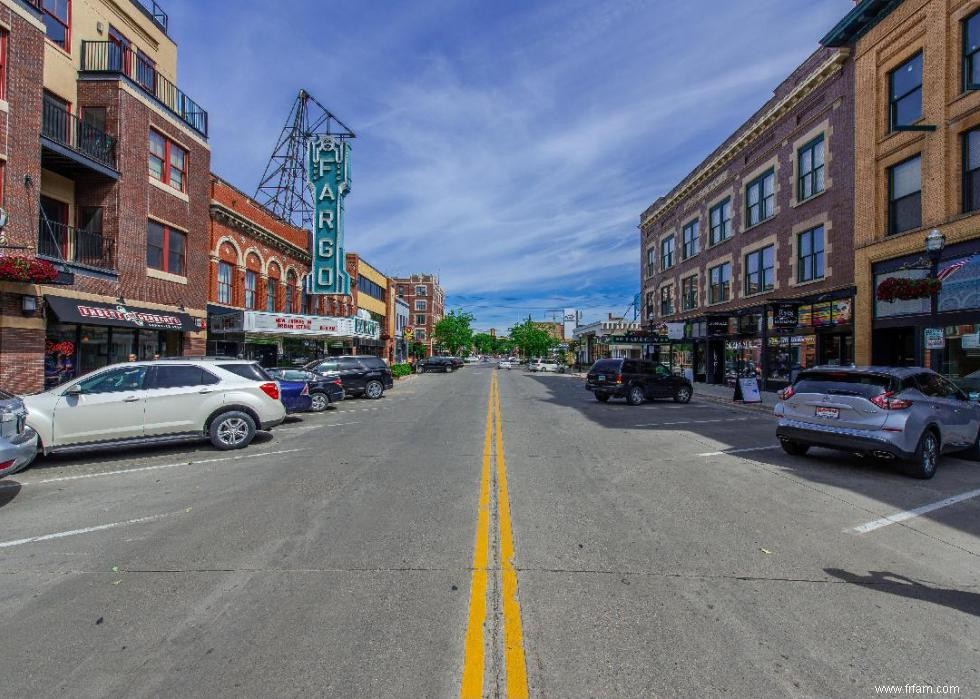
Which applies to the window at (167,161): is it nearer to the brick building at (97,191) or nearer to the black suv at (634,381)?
the brick building at (97,191)

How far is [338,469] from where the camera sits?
8.09 metres

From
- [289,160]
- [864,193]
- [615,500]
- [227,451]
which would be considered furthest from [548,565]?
[289,160]

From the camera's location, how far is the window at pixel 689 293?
104 ft

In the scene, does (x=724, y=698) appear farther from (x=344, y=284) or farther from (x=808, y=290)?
(x=344, y=284)

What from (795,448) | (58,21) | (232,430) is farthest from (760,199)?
(58,21)

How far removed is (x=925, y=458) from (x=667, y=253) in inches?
1204

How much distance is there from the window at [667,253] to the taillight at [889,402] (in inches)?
1149

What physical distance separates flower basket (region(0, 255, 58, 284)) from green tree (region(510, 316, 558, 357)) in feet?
267

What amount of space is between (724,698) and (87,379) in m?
10.0

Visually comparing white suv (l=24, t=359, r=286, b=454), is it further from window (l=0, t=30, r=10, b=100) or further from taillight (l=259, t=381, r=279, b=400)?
window (l=0, t=30, r=10, b=100)

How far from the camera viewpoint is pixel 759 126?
80.9ft

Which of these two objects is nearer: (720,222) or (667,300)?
(720,222)

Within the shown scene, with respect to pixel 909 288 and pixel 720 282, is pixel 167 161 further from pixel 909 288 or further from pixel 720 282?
pixel 720 282

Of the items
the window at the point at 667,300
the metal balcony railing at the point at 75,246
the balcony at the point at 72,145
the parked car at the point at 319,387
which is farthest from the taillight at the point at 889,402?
the window at the point at 667,300
